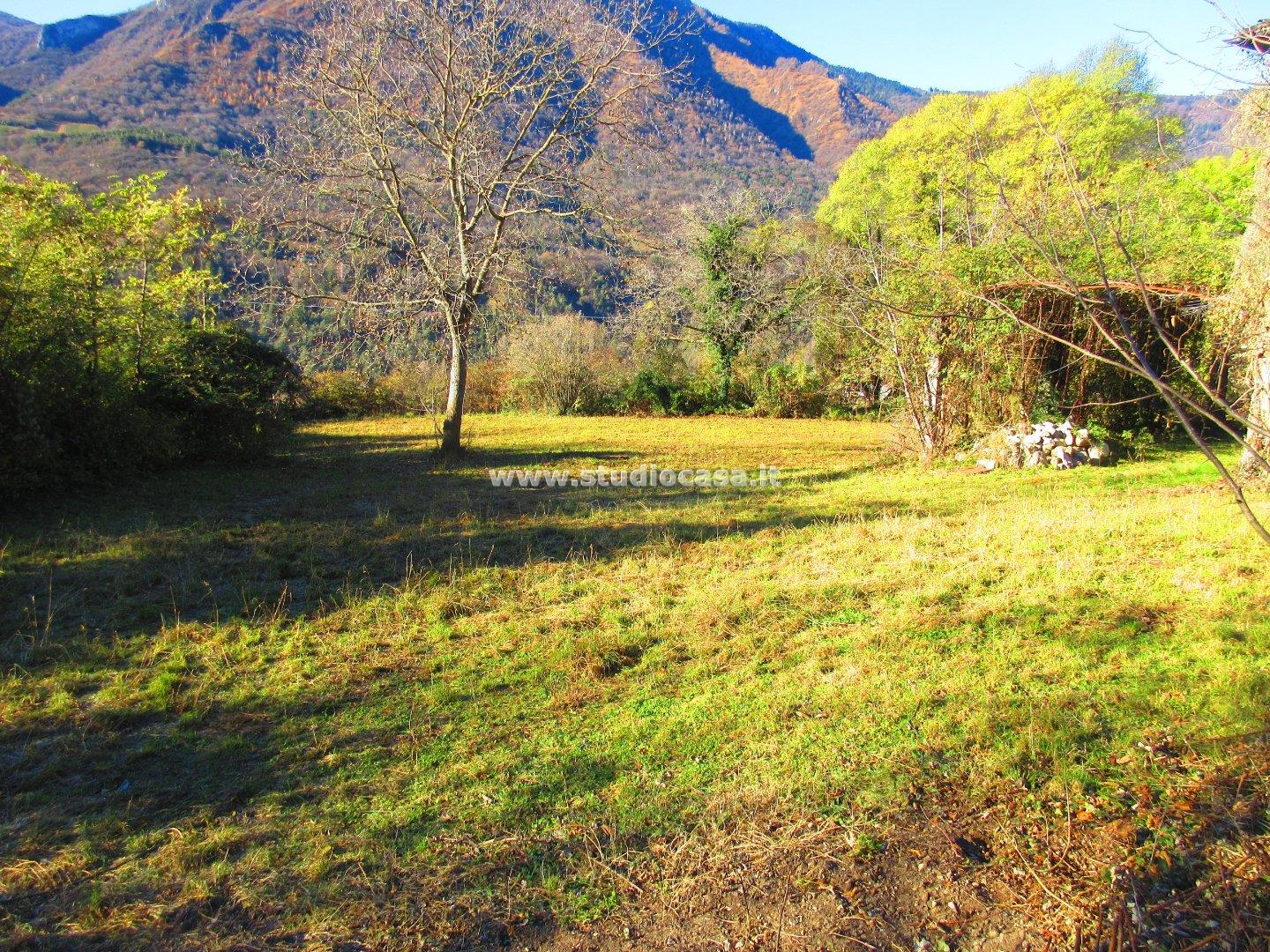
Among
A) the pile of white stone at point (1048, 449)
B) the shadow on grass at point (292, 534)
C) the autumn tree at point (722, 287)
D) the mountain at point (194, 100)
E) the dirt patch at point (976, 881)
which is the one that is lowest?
the dirt patch at point (976, 881)

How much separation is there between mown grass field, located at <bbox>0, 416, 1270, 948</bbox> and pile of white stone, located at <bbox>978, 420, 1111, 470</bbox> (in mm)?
2613

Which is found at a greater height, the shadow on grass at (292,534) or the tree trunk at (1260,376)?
the tree trunk at (1260,376)

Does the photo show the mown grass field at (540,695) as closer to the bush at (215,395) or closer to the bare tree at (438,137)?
the bush at (215,395)

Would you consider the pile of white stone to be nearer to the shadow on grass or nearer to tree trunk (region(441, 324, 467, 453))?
the shadow on grass

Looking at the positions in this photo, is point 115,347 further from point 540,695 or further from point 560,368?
point 560,368

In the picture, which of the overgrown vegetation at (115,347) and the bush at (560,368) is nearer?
the overgrown vegetation at (115,347)

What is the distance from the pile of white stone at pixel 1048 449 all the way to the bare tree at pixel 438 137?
A: 7048mm

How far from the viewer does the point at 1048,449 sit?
30.6 ft

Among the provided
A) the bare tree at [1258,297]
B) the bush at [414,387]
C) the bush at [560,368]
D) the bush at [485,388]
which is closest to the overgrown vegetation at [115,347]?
the bush at [414,387]

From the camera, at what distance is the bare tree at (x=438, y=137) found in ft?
31.9

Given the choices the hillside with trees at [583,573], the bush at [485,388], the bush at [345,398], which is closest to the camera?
the hillside with trees at [583,573]

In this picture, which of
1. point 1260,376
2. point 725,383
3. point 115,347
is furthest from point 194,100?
point 1260,376

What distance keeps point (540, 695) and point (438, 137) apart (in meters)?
9.42

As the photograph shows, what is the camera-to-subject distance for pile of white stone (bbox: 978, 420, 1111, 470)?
9297 millimetres
